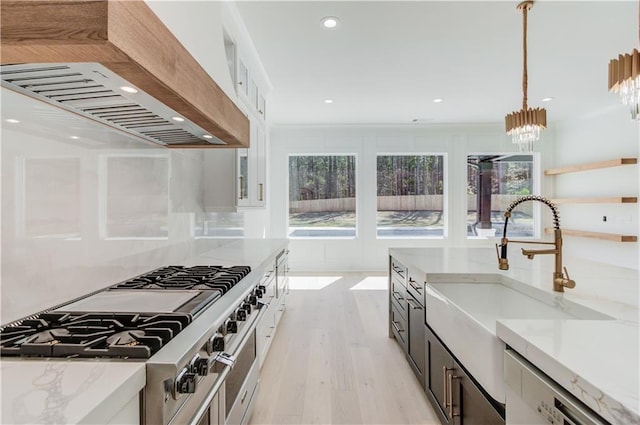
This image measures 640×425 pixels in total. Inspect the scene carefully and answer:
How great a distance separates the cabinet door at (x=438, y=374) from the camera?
1639mm

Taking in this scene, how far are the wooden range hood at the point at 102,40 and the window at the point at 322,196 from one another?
205 inches

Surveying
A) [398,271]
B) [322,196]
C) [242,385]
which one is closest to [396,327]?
[398,271]

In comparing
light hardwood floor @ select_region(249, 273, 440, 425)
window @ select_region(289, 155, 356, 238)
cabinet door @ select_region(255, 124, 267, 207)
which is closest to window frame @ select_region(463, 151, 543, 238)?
window @ select_region(289, 155, 356, 238)

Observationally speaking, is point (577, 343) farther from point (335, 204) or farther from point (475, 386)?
point (335, 204)

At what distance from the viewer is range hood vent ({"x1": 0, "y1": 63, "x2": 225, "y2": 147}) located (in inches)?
36.9

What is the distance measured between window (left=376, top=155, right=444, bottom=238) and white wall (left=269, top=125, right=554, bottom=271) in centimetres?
14

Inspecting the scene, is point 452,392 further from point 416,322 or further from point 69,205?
point 69,205

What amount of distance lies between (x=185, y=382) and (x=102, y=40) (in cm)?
89

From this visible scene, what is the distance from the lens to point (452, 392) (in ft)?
5.20

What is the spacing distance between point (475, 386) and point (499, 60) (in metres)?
3.26

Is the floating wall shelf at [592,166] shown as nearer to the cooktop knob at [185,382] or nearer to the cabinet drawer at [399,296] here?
the cabinet drawer at [399,296]

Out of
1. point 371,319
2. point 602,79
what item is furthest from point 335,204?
point 602,79

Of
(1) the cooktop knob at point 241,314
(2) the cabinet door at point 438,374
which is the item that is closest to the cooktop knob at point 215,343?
(1) the cooktop knob at point 241,314

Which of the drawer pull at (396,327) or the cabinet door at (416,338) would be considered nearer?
the cabinet door at (416,338)
